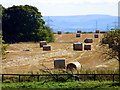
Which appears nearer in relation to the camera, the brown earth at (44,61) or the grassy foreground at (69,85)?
the grassy foreground at (69,85)

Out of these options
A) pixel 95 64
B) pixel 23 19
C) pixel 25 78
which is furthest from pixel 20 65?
pixel 23 19

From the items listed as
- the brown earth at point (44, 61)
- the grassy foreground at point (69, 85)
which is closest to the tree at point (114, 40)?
the grassy foreground at point (69, 85)

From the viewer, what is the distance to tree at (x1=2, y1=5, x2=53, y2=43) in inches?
2781

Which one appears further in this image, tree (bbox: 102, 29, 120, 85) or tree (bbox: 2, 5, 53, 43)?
tree (bbox: 2, 5, 53, 43)

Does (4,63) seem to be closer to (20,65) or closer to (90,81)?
(20,65)

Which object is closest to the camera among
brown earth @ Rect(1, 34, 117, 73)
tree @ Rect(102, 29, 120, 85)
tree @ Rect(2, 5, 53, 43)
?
tree @ Rect(102, 29, 120, 85)

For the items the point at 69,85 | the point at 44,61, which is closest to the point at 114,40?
the point at 69,85

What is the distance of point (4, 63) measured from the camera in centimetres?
3991

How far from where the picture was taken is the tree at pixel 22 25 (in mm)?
70625

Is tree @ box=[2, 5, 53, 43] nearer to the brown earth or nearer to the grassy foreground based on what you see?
the brown earth

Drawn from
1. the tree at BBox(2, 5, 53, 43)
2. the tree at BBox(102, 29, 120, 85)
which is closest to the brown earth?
the tree at BBox(102, 29, 120, 85)

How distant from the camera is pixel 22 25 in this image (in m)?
71.1

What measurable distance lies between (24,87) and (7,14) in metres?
50.8

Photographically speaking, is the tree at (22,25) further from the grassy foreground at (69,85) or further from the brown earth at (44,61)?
the grassy foreground at (69,85)
